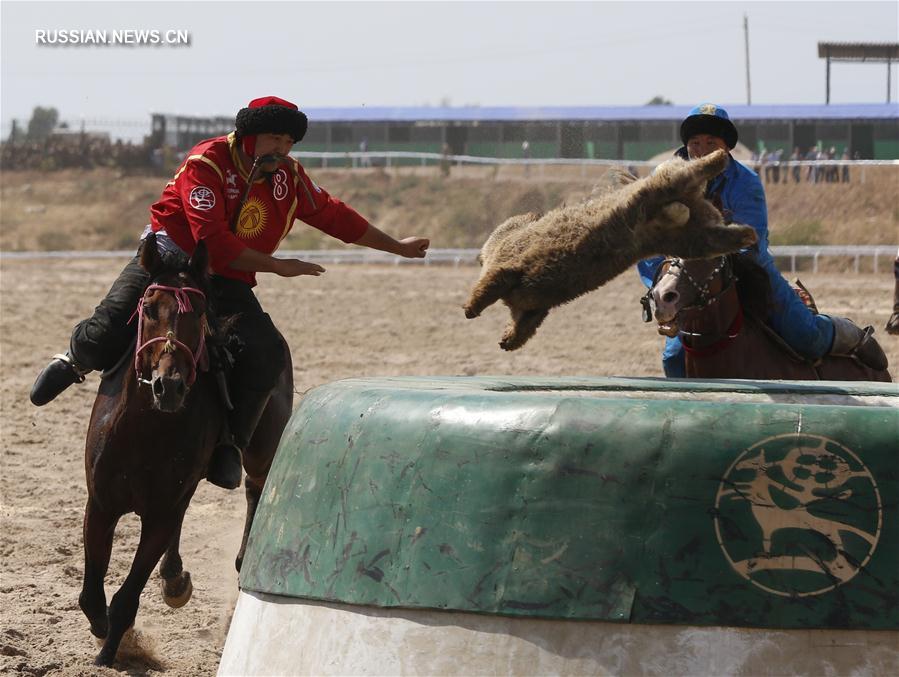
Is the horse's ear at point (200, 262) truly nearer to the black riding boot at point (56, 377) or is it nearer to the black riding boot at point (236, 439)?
the black riding boot at point (236, 439)

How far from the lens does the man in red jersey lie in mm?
6043

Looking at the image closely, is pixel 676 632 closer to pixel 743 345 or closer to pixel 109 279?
pixel 743 345

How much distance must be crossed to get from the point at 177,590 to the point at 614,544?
12.0ft

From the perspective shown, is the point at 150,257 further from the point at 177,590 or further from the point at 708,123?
the point at 708,123

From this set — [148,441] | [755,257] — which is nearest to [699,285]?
[755,257]

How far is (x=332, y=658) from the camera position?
367 cm

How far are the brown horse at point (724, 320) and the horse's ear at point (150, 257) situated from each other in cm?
212

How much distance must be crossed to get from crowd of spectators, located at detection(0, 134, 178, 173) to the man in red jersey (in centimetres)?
4279

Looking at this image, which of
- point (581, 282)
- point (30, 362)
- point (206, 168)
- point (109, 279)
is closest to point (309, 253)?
point (109, 279)

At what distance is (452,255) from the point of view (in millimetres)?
26531

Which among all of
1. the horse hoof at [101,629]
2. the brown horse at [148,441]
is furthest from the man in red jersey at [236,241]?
the horse hoof at [101,629]

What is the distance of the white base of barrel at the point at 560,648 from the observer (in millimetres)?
3338

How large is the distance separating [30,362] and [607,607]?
11.9 metres

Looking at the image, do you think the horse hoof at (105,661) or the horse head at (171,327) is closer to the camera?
the horse head at (171,327)
